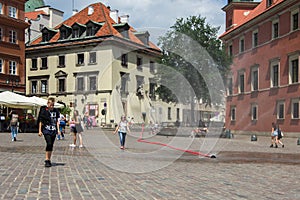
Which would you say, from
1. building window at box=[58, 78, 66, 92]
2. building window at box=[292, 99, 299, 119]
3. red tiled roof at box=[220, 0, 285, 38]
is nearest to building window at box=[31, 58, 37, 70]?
building window at box=[58, 78, 66, 92]

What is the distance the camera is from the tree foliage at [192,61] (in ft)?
79.0

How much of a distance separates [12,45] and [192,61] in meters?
31.3

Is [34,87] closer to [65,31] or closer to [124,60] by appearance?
[65,31]

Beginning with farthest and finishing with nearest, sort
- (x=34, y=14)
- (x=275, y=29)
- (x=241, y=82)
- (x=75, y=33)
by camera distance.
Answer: (x=34, y=14) < (x=75, y=33) < (x=241, y=82) < (x=275, y=29)

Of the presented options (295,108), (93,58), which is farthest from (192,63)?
(93,58)

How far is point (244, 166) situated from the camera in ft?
42.3

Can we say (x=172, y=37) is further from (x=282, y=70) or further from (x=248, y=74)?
(x=248, y=74)

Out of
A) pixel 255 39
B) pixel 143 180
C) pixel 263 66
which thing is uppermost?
pixel 255 39

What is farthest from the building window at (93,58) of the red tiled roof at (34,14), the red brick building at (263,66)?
the red tiled roof at (34,14)

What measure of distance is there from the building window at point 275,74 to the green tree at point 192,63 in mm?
4111

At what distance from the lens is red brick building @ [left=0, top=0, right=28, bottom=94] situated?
4722cm

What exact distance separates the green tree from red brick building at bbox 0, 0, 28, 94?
714 inches

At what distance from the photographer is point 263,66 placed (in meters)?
42.5

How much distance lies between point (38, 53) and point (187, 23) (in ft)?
109
